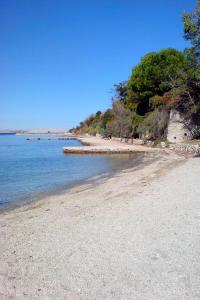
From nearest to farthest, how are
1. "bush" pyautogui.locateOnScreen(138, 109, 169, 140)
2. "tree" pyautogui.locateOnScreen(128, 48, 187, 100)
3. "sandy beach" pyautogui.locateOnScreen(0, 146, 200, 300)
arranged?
"sandy beach" pyautogui.locateOnScreen(0, 146, 200, 300) → "bush" pyautogui.locateOnScreen(138, 109, 169, 140) → "tree" pyautogui.locateOnScreen(128, 48, 187, 100)

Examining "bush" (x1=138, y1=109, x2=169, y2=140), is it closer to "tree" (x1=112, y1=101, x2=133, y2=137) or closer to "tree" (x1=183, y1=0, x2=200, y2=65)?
"tree" (x1=112, y1=101, x2=133, y2=137)

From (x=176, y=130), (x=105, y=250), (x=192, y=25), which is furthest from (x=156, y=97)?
(x=105, y=250)

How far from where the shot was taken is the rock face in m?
36.7

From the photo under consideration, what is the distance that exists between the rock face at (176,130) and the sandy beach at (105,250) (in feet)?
87.8

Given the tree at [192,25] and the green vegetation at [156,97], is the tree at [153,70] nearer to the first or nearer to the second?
the green vegetation at [156,97]

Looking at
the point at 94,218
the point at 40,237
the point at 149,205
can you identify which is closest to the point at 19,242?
the point at 40,237

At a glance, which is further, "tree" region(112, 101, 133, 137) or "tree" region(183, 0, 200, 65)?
"tree" region(112, 101, 133, 137)

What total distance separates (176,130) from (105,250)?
3264cm

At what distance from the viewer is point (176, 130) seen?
37.5 metres

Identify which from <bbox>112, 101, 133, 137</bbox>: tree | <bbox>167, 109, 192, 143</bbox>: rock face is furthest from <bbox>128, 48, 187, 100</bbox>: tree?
<bbox>167, 109, 192, 143</bbox>: rock face

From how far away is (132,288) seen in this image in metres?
4.69

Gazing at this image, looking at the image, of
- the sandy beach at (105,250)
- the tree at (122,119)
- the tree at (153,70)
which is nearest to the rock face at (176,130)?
the tree at (153,70)

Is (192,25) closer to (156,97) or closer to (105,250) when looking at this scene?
(105,250)

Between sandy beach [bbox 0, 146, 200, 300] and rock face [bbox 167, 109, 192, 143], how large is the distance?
1054 inches
